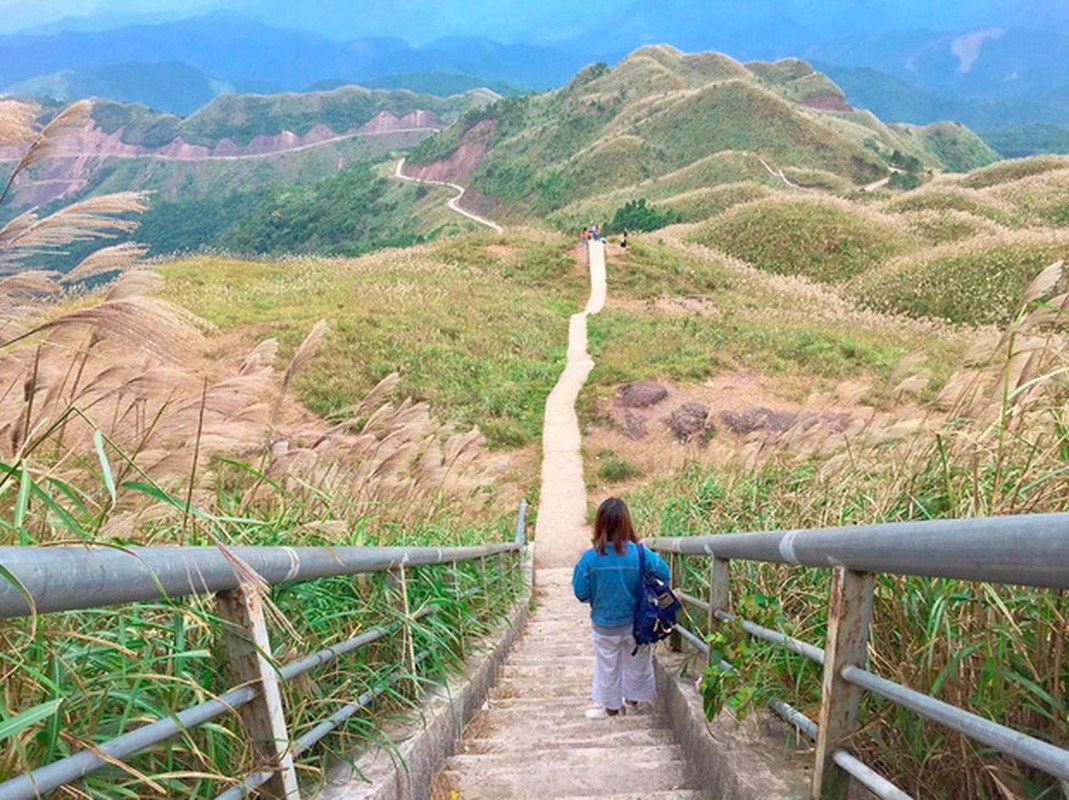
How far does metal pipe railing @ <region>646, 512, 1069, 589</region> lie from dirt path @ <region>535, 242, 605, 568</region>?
11.8 m

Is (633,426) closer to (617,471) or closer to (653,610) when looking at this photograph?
(617,471)

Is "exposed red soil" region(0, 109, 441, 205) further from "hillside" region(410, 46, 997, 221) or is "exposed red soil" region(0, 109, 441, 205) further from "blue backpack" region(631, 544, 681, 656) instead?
"blue backpack" region(631, 544, 681, 656)

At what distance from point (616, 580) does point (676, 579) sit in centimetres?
86

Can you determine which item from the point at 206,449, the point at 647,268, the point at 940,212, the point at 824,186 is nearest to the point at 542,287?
the point at 647,268

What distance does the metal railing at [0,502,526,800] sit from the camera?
129 centimetres

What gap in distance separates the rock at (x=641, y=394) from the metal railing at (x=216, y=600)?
1741cm

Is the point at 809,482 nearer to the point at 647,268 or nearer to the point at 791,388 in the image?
the point at 791,388

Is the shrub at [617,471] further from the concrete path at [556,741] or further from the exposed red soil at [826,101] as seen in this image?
the exposed red soil at [826,101]

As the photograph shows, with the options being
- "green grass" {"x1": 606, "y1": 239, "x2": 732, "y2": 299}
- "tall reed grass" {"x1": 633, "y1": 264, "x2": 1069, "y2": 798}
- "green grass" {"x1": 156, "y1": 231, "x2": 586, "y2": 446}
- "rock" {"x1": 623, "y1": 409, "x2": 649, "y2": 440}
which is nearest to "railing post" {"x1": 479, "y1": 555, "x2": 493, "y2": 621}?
"tall reed grass" {"x1": 633, "y1": 264, "x2": 1069, "y2": 798}

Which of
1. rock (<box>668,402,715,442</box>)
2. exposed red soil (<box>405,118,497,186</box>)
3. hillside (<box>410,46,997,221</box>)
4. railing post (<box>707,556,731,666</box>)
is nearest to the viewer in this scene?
railing post (<box>707,556,731,666</box>)

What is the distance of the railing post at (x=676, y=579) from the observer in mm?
5406

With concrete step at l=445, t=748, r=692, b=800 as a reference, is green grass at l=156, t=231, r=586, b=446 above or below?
above

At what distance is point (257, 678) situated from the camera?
2.13m

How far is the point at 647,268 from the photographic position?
36750 mm
